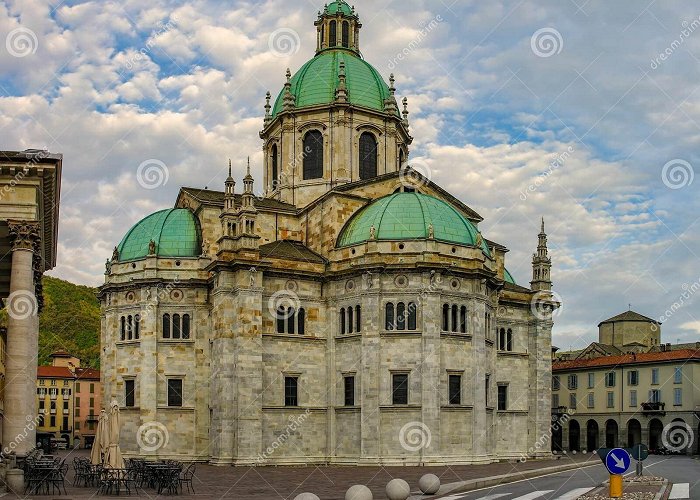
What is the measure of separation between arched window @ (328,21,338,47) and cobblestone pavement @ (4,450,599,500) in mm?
34634

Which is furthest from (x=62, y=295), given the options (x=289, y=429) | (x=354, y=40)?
(x=289, y=429)

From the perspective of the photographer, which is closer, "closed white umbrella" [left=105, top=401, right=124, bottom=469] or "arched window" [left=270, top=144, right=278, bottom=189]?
"closed white umbrella" [left=105, top=401, right=124, bottom=469]

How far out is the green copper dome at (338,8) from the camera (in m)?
68.7

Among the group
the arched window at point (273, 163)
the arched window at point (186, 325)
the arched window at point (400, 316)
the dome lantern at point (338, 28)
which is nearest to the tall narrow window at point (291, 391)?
the arched window at point (400, 316)

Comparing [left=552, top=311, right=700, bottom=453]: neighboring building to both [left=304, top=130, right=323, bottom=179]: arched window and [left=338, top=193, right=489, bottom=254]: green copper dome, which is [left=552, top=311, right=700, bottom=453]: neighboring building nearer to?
[left=338, top=193, right=489, bottom=254]: green copper dome

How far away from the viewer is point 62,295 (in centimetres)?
14012

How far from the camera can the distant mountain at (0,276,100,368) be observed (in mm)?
131750

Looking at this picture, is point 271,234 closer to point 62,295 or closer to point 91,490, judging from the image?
point 91,490

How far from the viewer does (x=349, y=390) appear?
51812mm

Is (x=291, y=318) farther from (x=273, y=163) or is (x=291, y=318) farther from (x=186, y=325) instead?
(x=273, y=163)

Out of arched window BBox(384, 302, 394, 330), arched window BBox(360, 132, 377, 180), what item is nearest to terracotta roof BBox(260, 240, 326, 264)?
arched window BBox(384, 302, 394, 330)

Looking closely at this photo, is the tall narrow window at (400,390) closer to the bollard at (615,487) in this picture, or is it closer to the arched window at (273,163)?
the arched window at (273,163)

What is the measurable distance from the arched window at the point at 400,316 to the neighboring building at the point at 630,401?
39.3m

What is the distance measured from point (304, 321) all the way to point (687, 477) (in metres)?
23.8
